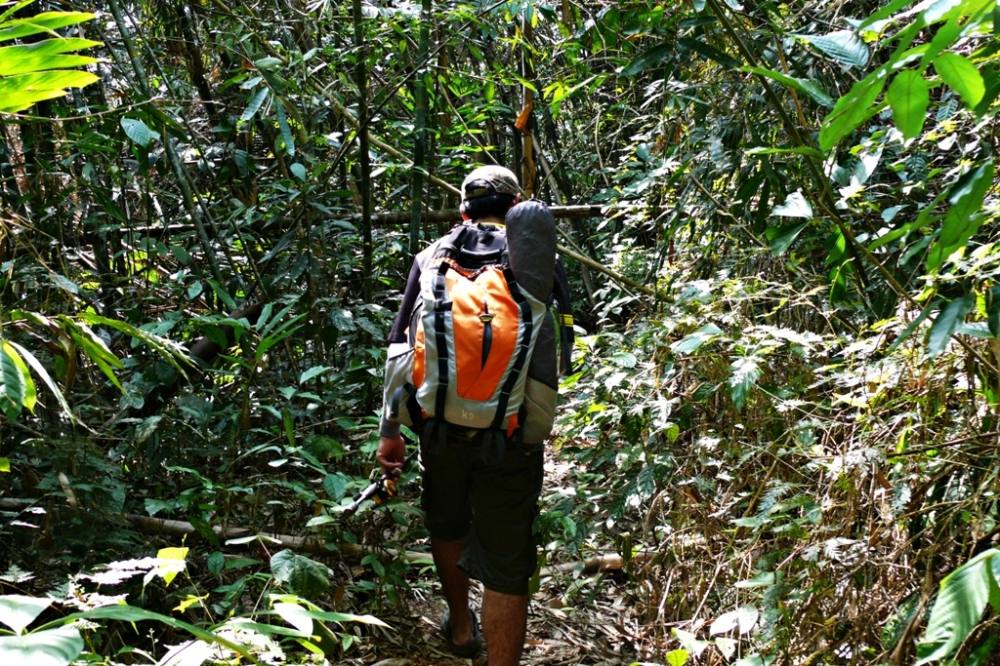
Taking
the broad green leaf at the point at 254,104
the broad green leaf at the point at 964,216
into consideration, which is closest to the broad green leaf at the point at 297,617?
the broad green leaf at the point at 964,216

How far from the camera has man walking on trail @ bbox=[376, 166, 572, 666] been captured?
291 centimetres

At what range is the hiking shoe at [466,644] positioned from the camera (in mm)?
3512

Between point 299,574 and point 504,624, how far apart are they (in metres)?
0.72

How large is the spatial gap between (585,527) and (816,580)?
3.66 ft

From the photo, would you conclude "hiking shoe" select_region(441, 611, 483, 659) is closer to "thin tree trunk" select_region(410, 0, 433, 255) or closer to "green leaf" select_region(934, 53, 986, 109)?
"thin tree trunk" select_region(410, 0, 433, 255)

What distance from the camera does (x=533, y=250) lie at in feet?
9.60

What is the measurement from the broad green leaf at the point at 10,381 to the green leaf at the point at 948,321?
1662 millimetres

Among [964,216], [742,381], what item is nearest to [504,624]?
[742,381]

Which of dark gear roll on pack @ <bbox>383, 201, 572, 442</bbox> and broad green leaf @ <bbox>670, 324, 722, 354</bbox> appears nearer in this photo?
dark gear roll on pack @ <bbox>383, 201, 572, 442</bbox>

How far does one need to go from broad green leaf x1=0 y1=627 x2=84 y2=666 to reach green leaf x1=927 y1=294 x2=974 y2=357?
148 centimetres

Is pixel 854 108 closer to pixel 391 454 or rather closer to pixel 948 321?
pixel 948 321

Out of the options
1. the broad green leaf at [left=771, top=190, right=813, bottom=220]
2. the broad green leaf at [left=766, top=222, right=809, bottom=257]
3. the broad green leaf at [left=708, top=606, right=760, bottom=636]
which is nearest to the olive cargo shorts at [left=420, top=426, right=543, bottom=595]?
the broad green leaf at [left=708, top=606, right=760, bottom=636]

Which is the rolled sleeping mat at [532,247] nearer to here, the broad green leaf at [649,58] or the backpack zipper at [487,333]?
the backpack zipper at [487,333]

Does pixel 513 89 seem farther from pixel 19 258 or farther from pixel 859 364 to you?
pixel 859 364
